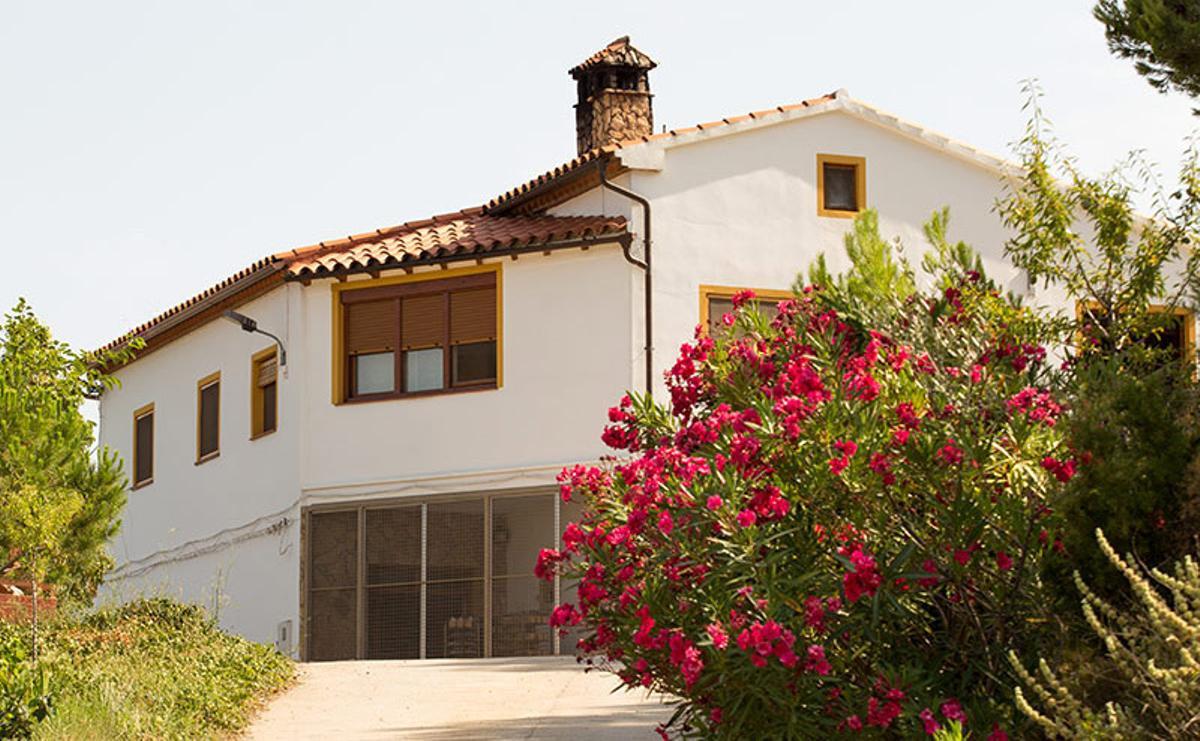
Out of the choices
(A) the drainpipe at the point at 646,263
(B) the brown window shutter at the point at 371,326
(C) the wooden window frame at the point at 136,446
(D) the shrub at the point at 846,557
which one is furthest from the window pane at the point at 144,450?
(D) the shrub at the point at 846,557

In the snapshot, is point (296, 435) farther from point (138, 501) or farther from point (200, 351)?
point (138, 501)

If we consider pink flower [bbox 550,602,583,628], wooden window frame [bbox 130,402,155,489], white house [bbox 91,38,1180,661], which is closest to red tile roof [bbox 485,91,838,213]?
white house [bbox 91,38,1180,661]

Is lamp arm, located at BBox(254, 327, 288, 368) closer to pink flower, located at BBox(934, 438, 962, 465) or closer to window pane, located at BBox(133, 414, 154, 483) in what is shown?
window pane, located at BBox(133, 414, 154, 483)

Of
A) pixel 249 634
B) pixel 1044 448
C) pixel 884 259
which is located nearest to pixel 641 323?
pixel 249 634

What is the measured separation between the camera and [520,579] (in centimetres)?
2422

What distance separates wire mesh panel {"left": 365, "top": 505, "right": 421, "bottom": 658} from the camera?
24688mm

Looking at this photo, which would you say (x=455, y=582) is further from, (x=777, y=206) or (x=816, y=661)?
(x=816, y=661)

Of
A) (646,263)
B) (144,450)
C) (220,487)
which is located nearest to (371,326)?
(646,263)

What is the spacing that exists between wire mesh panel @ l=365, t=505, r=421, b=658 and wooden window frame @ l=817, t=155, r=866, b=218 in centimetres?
677

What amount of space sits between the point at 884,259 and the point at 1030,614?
5.78 m

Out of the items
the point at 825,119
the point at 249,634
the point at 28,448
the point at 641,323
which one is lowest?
the point at 249,634

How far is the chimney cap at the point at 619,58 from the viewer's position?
94.4ft

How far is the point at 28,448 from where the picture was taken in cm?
1992

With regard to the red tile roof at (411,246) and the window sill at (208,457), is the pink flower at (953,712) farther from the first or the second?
the window sill at (208,457)
